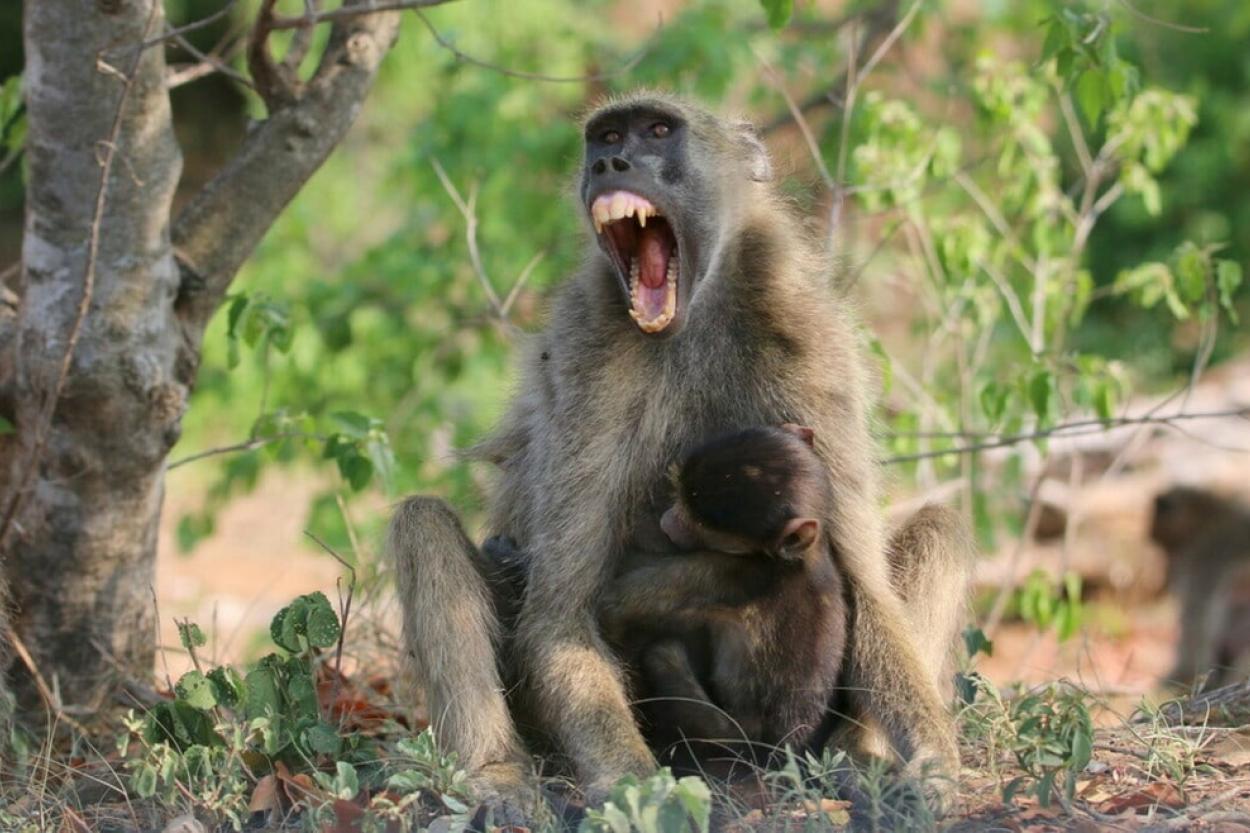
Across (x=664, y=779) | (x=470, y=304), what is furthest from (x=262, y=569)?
(x=664, y=779)

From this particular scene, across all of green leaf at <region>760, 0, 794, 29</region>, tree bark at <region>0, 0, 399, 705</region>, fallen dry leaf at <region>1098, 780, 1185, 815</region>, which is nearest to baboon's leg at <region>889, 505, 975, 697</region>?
fallen dry leaf at <region>1098, 780, 1185, 815</region>

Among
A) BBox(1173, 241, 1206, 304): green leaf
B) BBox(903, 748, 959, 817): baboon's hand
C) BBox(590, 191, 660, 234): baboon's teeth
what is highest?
BBox(590, 191, 660, 234): baboon's teeth

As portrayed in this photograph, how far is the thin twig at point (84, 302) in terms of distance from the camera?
3.79 metres

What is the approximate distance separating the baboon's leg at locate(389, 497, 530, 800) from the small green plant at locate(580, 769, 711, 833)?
2.02 ft

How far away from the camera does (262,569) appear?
13008 millimetres

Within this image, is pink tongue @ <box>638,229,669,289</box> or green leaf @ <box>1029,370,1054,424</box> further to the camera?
green leaf @ <box>1029,370,1054,424</box>

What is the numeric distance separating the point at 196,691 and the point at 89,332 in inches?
38.4

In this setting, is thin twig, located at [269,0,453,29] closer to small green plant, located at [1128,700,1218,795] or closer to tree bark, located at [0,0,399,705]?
tree bark, located at [0,0,399,705]

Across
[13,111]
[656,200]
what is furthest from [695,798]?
[13,111]

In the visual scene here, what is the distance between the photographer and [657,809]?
282 cm

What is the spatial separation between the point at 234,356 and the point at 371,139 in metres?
9.10

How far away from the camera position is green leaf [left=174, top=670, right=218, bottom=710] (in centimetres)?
367

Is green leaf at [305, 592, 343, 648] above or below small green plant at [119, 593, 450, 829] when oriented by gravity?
above

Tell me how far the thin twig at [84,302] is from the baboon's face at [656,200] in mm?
1120
